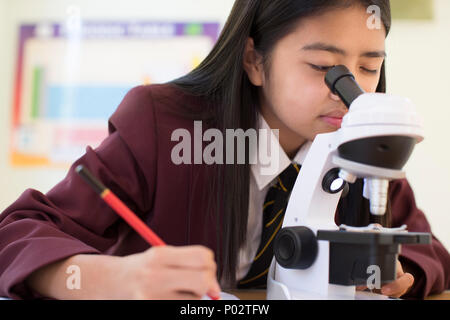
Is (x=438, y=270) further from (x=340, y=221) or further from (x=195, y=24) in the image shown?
(x=195, y=24)

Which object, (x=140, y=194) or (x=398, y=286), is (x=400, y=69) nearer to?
(x=398, y=286)

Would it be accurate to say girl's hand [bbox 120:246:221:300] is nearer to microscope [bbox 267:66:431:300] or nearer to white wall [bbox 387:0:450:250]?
microscope [bbox 267:66:431:300]

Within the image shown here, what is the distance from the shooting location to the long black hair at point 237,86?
75 centimetres

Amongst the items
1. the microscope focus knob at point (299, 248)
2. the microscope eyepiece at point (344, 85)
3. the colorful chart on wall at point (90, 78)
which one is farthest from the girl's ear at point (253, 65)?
the colorful chart on wall at point (90, 78)

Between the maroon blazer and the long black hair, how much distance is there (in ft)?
0.10

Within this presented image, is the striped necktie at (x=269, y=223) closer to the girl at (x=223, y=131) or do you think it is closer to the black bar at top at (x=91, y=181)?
the girl at (x=223, y=131)

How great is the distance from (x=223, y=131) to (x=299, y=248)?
1.02 ft

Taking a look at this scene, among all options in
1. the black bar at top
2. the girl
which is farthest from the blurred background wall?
the black bar at top

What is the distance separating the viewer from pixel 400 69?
6.21 ft

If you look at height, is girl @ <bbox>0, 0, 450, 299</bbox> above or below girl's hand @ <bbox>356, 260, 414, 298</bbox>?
above

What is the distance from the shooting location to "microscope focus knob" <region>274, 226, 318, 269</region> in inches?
21.6

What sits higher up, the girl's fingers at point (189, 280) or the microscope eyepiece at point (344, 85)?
the microscope eyepiece at point (344, 85)

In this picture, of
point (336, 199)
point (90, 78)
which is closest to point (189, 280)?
point (336, 199)
